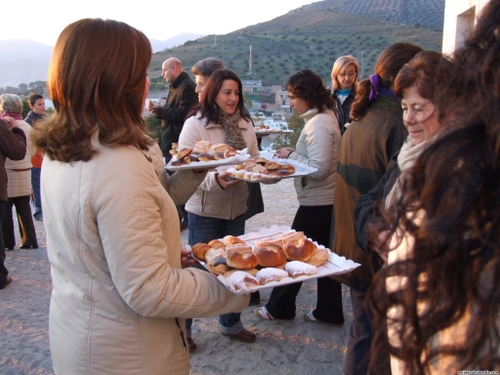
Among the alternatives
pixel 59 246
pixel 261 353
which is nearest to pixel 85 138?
pixel 59 246

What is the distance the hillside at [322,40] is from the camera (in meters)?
39.9

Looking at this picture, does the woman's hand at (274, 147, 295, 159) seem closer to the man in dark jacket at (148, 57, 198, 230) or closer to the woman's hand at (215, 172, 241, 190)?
the woman's hand at (215, 172, 241, 190)

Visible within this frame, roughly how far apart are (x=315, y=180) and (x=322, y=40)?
5025cm

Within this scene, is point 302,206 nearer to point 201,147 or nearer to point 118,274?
point 201,147

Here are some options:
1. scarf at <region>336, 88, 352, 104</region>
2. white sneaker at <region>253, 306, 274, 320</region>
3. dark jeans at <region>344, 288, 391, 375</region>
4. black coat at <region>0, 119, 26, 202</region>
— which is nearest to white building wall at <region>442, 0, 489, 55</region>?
scarf at <region>336, 88, 352, 104</region>

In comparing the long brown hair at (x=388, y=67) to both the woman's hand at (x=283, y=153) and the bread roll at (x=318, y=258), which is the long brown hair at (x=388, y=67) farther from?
the woman's hand at (x=283, y=153)

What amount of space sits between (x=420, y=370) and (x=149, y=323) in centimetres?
109

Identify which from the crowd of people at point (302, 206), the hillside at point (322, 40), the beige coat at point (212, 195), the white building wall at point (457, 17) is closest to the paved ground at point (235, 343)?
the crowd of people at point (302, 206)

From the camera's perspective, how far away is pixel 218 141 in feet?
11.5

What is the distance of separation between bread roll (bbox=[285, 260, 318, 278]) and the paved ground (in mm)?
1552

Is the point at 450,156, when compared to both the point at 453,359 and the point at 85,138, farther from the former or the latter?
the point at 85,138

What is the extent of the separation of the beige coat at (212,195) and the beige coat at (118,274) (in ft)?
5.44

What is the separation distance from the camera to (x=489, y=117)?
673 millimetres

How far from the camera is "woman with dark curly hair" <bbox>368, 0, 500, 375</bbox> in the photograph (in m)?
→ 0.67
